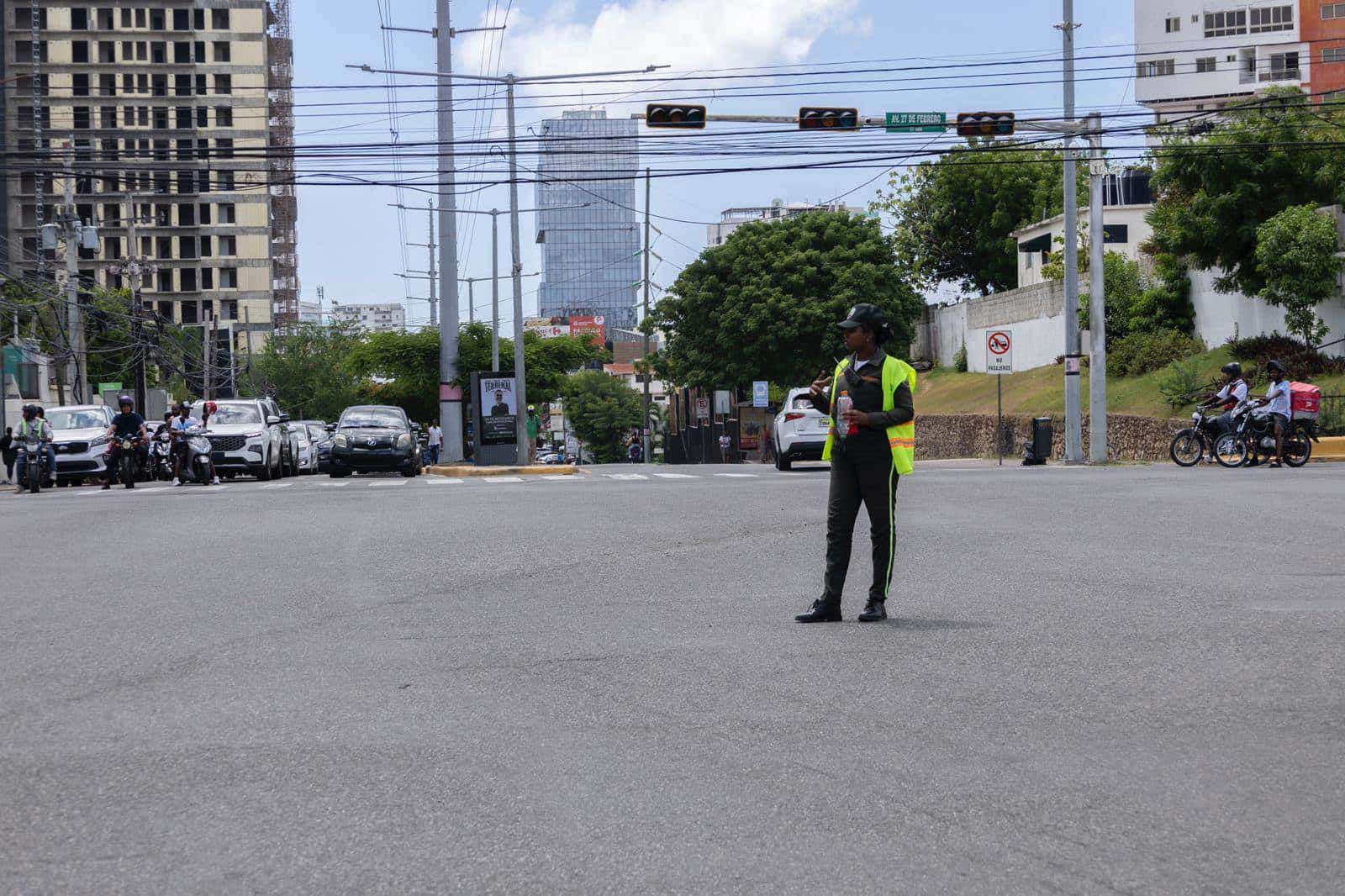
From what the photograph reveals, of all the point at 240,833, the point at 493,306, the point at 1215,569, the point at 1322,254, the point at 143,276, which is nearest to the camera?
the point at 240,833

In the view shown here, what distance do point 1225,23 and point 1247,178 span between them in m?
49.5

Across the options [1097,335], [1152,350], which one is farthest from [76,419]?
[1152,350]

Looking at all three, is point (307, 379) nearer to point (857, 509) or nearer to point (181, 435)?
point (181, 435)

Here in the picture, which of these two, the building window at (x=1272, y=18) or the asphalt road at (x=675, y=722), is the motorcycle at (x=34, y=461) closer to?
the asphalt road at (x=675, y=722)

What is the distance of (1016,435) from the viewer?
147ft

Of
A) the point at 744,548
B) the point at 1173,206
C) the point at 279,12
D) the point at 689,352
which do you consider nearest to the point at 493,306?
the point at 689,352

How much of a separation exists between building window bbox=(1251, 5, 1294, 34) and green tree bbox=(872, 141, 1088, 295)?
19.0m

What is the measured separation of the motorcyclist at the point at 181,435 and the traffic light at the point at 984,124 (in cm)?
1553

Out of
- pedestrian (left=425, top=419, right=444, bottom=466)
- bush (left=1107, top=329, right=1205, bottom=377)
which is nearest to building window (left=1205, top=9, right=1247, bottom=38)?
bush (left=1107, top=329, right=1205, bottom=377)

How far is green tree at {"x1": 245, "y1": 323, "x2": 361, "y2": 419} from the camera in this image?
96812mm

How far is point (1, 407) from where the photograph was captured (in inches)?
1496

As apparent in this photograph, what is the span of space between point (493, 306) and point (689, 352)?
8.14 m

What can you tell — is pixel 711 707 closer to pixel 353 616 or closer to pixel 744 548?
pixel 353 616

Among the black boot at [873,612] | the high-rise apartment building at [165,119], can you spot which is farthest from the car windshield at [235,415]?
the high-rise apartment building at [165,119]
